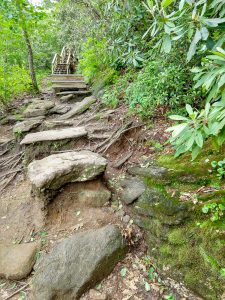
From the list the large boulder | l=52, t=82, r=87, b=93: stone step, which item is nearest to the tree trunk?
l=52, t=82, r=87, b=93: stone step

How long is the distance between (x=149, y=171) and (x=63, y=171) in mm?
1186

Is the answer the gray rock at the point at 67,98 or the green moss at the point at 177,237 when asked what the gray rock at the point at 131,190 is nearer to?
the green moss at the point at 177,237

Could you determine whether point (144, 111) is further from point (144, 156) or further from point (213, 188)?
point (213, 188)

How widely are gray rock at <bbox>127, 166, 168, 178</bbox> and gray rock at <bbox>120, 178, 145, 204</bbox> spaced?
0.11 m

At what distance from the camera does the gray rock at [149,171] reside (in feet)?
9.43

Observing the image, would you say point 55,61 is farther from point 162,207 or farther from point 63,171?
point 162,207

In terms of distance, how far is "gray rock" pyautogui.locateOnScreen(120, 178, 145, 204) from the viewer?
2.93 metres

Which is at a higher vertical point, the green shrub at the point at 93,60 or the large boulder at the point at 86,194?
the green shrub at the point at 93,60

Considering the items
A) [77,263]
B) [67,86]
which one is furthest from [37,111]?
[77,263]

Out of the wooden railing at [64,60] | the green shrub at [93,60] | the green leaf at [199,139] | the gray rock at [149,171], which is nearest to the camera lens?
→ the green leaf at [199,139]

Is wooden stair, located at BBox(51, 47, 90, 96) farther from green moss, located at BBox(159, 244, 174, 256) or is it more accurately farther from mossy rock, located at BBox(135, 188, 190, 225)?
green moss, located at BBox(159, 244, 174, 256)

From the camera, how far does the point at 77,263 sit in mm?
2480

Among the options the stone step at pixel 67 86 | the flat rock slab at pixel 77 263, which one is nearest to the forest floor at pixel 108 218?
the flat rock slab at pixel 77 263

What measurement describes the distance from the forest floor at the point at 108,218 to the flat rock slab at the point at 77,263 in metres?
0.11
